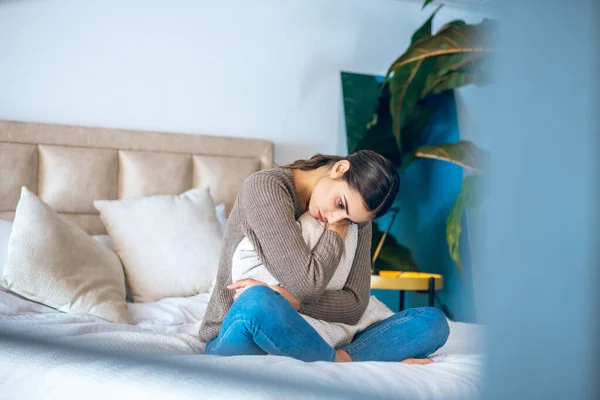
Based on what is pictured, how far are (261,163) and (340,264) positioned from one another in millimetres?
1533

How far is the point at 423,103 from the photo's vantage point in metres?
3.15

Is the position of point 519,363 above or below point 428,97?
below

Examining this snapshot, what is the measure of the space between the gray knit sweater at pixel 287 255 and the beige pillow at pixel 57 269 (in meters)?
0.56

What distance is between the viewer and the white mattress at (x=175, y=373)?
0.65 ft

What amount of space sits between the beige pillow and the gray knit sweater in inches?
22.1

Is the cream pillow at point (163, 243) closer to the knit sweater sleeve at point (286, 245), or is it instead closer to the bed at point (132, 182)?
the bed at point (132, 182)

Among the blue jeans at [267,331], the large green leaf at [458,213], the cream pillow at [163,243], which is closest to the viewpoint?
the blue jeans at [267,331]

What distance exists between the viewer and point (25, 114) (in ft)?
8.32

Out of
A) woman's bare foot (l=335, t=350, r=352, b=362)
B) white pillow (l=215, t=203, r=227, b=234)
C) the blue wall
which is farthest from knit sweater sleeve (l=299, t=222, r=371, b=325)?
the blue wall

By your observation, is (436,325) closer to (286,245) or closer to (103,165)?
(286,245)

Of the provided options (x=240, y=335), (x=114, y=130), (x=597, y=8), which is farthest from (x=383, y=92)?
(x=597, y=8)

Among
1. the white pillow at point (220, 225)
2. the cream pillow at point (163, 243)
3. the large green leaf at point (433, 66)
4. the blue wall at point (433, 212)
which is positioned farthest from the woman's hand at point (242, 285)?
the blue wall at point (433, 212)

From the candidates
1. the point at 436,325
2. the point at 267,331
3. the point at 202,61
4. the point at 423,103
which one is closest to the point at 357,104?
the point at 423,103

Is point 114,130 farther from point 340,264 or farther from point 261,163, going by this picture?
point 340,264
